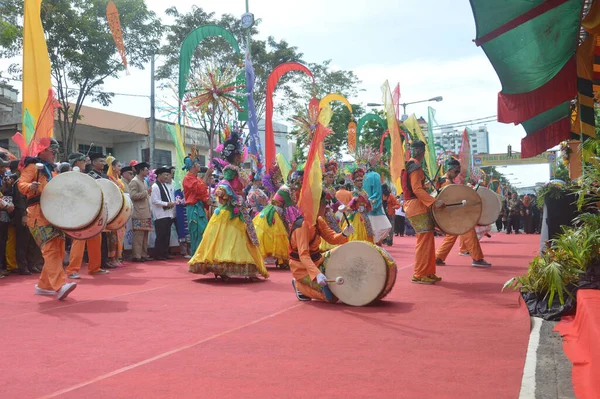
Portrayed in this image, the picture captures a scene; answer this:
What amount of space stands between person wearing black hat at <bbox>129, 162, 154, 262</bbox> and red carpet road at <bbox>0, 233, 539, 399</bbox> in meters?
3.74

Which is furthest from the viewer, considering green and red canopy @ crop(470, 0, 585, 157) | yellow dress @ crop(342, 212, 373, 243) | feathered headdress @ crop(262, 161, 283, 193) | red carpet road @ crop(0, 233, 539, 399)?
yellow dress @ crop(342, 212, 373, 243)

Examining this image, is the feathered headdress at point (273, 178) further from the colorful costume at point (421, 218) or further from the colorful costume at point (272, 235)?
the colorful costume at point (421, 218)

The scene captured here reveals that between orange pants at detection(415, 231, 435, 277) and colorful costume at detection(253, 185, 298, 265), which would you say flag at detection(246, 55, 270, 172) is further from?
orange pants at detection(415, 231, 435, 277)

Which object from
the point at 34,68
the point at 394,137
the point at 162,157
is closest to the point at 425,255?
the point at 394,137

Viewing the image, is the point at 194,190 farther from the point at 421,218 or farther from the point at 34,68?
the point at 421,218

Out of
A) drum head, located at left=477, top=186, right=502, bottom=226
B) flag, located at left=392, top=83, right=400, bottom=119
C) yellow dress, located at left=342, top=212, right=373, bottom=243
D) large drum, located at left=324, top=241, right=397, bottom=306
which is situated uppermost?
flag, located at left=392, top=83, right=400, bottom=119

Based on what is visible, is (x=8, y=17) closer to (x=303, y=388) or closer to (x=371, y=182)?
(x=371, y=182)

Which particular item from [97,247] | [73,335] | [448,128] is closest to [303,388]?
[73,335]

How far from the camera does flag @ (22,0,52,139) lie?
6.86 meters

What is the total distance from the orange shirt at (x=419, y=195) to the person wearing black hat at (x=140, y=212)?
523cm

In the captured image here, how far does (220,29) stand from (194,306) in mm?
6631

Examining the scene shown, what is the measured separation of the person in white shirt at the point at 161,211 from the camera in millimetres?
11180

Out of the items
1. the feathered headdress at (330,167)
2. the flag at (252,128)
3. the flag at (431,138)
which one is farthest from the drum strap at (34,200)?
the flag at (431,138)

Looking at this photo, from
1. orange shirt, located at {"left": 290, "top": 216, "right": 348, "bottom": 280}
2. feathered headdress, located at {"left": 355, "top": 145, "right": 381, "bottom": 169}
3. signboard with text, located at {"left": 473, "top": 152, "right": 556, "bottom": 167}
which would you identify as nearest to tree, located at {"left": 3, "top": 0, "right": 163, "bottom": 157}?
feathered headdress, located at {"left": 355, "top": 145, "right": 381, "bottom": 169}
